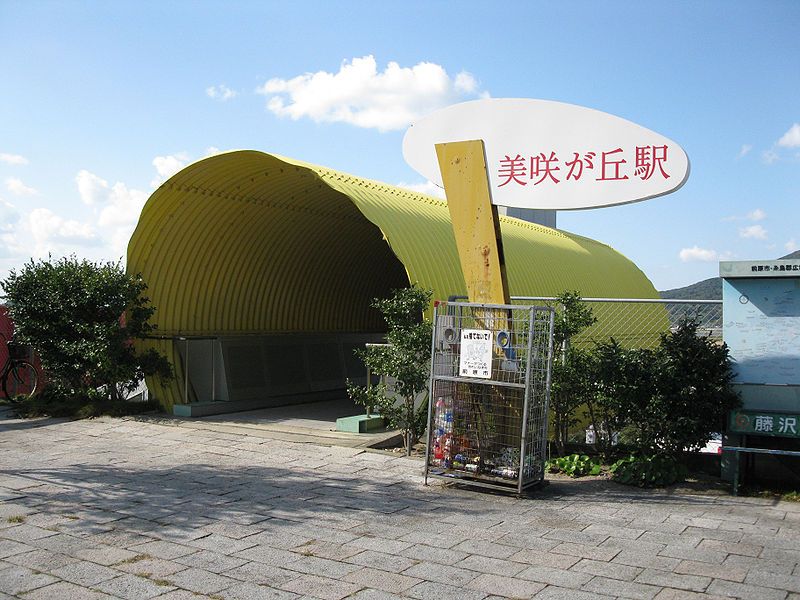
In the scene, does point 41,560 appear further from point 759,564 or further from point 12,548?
point 759,564

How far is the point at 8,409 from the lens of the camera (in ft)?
43.7

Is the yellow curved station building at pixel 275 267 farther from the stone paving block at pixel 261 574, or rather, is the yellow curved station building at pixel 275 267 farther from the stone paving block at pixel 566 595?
the stone paving block at pixel 566 595

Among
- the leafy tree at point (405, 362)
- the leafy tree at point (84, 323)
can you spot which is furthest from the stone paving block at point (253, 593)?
the leafy tree at point (84, 323)

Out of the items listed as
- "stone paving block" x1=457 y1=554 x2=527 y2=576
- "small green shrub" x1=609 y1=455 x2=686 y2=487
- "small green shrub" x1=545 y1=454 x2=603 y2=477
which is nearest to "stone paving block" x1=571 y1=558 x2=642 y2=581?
"stone paving block" x1=457 y1=554 x2=527 y2=576

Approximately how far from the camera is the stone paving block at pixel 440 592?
461 cm

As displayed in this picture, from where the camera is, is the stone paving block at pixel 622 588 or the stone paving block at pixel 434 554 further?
the stone paving block at pixel 434 554

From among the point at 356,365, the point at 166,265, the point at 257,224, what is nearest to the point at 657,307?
the point at 356,365

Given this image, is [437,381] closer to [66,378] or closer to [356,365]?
[66,378]

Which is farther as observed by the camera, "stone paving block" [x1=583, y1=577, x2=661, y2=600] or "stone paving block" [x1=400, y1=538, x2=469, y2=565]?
"stone paving block" [x1=400, y1=538, x2=469, y2=565]

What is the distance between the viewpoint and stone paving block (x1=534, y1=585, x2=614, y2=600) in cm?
459

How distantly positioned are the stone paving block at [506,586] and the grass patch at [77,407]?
29.2 ft

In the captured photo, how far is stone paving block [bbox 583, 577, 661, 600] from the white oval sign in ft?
12.3

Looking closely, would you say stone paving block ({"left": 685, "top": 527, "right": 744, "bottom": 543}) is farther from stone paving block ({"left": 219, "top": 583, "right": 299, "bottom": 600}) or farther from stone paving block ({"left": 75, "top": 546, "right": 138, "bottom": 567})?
stone paving block ({"left": 75, "top": 546, "right": 138, "bottom": 567})

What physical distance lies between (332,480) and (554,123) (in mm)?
4303
